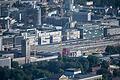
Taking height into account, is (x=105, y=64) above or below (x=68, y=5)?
below

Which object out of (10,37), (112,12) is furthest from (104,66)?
(112,12)

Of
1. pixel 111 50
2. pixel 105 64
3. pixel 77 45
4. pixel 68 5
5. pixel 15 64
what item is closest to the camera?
pixel 105 64

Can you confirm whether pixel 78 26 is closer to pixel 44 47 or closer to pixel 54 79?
pixel 44 47

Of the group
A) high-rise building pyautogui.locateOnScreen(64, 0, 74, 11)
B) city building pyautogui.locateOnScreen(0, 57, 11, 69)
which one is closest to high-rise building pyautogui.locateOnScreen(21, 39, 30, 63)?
city building pyautogui.locateOnScreen(0, 57, 11, 69)

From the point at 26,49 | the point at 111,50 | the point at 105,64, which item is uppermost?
the point at 26,49

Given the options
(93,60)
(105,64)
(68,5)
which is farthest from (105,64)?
(68,5)

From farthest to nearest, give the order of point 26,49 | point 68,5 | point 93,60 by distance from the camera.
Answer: point 68,5 < point 26,49 < point 93,60

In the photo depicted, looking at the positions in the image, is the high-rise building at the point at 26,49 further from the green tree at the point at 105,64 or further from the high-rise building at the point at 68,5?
the high-rise building at the point at 68,5

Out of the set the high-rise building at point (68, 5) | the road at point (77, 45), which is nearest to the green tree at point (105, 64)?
the road at point (77, 45)

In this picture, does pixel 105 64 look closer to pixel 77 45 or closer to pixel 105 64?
pixel 105 64

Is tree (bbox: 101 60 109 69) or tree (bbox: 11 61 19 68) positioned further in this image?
tree (bbox: 11 61 19 68)

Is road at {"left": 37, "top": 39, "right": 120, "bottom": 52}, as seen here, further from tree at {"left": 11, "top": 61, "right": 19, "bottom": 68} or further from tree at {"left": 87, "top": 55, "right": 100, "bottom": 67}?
tree at {"left": 11, "top": 61, "right": 19, "bottom": 68}
